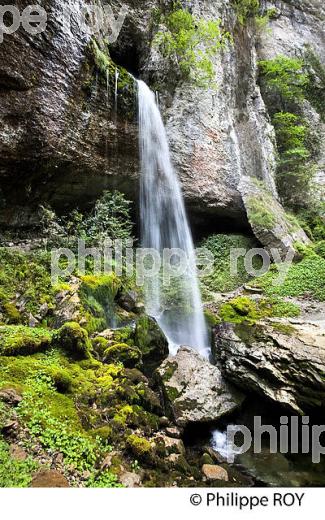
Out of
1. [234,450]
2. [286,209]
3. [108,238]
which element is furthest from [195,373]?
[286,209]

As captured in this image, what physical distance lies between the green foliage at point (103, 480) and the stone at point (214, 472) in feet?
4.15

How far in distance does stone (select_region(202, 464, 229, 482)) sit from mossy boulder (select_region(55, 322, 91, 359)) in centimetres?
209

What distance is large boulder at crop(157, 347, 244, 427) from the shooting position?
15.2ft

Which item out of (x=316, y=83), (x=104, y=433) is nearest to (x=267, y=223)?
(x=104, y=433)

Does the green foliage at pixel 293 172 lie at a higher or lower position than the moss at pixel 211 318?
higher

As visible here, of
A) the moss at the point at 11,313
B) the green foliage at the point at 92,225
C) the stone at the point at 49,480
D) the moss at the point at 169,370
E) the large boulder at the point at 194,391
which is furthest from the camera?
the green foliage at the point at 92,225

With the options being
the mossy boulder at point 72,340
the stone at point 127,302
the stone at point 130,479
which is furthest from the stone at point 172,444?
the stone at point 127,302

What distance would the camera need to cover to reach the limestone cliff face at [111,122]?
23.0ft

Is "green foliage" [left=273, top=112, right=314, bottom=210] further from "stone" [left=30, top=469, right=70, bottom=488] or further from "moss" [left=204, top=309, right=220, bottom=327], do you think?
"stone" [left=30, top=469, right=70, bottom=488]

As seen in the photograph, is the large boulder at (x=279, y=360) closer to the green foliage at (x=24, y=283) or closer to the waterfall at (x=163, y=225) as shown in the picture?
the waterfall at (x=163, y=225)

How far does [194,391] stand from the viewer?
4.99 metres

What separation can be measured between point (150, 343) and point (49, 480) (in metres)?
3.29

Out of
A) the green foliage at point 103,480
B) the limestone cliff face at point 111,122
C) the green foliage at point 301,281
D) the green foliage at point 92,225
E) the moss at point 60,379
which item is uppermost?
the limestone cliff face at point 111,122

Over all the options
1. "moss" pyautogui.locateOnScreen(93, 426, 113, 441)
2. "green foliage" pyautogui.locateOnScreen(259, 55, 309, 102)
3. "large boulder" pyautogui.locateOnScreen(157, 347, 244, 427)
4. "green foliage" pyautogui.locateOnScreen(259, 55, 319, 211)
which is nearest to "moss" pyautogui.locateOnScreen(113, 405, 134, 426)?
"moss" pyautogui.locateOnScreen(93, 426, 113, 441)
